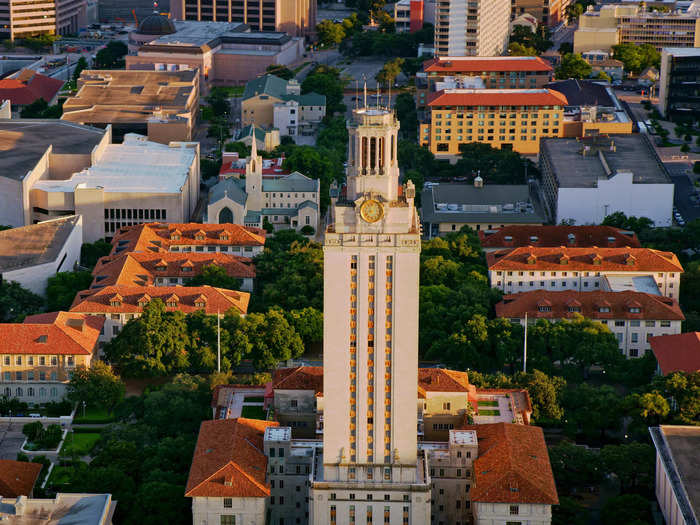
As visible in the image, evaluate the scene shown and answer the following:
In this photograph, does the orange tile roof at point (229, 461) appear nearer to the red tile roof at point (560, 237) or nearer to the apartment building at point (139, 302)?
the apartment building at point (139, 302)

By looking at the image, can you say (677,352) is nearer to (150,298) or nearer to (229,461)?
(229,461)

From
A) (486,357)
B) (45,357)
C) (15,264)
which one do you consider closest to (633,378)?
(486,357)

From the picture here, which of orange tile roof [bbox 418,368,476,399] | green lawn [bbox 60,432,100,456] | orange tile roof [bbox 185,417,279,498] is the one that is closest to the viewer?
orange tile roof [bbox 185,417,279,498]

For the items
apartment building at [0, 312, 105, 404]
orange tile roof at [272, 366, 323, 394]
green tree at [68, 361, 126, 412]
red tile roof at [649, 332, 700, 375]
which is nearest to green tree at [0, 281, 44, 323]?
apartment building at [0, 312, 105, 404]

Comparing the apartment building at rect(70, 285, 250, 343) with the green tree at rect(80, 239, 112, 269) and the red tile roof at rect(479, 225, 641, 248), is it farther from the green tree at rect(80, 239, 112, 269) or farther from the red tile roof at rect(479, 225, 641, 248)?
the red tile roof at rect(479, 225, 641, 248)

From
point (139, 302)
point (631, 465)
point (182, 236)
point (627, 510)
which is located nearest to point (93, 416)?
point (139, 302)

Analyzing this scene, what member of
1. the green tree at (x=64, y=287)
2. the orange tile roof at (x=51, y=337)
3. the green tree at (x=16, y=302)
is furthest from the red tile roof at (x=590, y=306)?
the green tree at (x=16, y=302)
